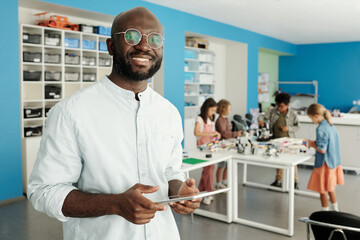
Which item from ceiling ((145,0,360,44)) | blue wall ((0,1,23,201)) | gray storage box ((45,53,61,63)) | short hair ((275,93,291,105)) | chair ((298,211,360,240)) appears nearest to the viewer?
chair ((298,211,360,240))

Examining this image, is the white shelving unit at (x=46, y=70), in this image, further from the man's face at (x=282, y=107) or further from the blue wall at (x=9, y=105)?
the man's face at (x=282, y=107)

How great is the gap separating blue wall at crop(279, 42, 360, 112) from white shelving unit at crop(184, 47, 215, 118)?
460 centimetres

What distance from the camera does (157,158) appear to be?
1.23m

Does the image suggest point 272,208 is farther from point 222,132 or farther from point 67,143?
point 67,143

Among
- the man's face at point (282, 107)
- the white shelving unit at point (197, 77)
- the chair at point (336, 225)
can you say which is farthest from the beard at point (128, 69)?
the white shelving unit at point (197, 77)

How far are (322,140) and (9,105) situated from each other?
3796 mm

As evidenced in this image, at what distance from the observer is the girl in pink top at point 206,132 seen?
456 cm

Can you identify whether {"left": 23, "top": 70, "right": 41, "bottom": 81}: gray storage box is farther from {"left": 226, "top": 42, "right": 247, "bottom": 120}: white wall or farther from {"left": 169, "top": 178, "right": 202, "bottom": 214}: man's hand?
{"left": 226, "top": 42, "right": 247, "bottom": 120}: white wall

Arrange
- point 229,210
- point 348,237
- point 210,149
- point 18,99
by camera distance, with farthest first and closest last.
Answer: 1. point 18,99
2. point 210,149
3. point 229,210
4. point 348,237

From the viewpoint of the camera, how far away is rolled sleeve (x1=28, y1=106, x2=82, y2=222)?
104cm

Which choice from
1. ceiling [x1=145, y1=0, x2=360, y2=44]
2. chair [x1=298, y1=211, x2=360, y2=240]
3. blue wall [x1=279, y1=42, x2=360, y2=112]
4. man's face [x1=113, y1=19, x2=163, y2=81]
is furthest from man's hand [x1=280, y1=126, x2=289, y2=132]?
blue wall [x1=279, y1=42, x2=360, y2=112]

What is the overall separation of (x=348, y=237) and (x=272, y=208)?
2381mm

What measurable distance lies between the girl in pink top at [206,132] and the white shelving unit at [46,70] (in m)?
2.15

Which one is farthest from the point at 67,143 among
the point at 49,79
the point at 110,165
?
the point at 49,79
